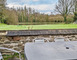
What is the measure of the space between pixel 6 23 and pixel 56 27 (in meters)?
1.92

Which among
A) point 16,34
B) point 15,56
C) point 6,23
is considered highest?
point 6,23

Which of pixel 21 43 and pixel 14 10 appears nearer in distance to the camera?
pixel 21 43

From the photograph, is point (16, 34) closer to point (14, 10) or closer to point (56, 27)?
point (14, 10)

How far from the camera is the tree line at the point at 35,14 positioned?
13.4ft

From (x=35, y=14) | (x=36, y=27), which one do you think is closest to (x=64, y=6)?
(x=35, y=14)

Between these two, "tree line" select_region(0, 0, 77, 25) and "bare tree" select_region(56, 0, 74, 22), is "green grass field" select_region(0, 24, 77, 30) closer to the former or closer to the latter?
"tree line" select_region(0, 0, 77, 25)

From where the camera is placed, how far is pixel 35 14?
4.39 meters

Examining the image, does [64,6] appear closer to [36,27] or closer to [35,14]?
[35,14]

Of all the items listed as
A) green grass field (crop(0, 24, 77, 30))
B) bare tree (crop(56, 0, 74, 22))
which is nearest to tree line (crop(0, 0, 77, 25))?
bare tree (crop(56, 0, 74, 22))

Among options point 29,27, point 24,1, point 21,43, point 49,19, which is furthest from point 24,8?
point 21,43

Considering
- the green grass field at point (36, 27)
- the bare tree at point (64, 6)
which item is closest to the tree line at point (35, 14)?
the bare tree at point (64, 6)

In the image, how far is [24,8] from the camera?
4309 millimetres

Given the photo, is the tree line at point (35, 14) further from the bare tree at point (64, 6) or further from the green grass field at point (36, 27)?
the green grass field at point (36, 27)

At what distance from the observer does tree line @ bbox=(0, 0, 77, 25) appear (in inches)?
161
